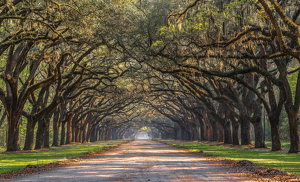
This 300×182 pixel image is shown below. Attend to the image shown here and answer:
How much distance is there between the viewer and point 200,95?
105ft

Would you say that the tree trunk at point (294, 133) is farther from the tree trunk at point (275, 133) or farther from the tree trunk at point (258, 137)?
the tree trunk at point (258, 137)

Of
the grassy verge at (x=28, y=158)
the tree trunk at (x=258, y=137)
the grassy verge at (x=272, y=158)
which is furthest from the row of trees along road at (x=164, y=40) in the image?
the grassy verge at (x=28, y=158)

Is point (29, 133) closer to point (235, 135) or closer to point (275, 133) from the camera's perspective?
point (275, 133)

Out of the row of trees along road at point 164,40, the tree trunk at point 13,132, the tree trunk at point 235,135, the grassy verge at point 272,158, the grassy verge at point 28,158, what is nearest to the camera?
the grassy verge at point 272,158

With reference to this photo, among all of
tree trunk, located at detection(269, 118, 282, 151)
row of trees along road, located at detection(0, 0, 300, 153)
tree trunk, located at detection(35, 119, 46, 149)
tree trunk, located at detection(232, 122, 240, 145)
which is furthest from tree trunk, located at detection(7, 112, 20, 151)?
tree trunk, located at detection(232, 122, 240, 145)

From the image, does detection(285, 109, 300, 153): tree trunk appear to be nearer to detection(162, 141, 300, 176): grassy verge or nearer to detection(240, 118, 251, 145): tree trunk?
detection(162, 141, 300, 176): grassy verge

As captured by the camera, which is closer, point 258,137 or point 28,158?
point 28,158

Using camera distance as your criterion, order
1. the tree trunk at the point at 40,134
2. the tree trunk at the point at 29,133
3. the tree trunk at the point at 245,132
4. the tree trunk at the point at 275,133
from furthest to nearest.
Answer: the tree trunk at the point at 245,132 < the tree trunk at the point at 40,134 < the tree trunk at the point at 29,133 < the tree trunk at the point at 275,133

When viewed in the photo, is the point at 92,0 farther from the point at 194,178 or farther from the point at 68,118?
the point at 68,118

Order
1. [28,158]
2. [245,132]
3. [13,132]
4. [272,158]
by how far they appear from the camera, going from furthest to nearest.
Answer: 1. [245,132]
2. [13,132]
3. [28,158]
4. [272,158]

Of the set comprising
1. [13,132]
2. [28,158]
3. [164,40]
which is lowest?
[28,158]

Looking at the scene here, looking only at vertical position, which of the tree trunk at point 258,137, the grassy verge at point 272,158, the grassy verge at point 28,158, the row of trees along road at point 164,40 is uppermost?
the row of trees along road at point 164,40

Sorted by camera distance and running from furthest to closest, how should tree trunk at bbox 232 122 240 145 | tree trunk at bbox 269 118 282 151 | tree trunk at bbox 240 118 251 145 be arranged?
tree trunk at bbox 232 122 240 145 < tree trunk at bbox 240 118 251 145 < tree trunk at bbox 269 118 282 151

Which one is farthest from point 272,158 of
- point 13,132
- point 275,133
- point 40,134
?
point 40,134
